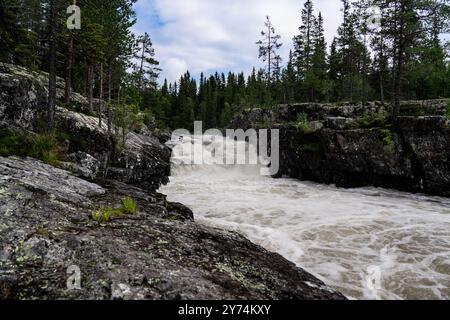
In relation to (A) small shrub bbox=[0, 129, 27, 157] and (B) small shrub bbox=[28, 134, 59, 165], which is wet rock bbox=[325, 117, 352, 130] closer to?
(B) small shrub bbox=[28, 134, 59, 165]

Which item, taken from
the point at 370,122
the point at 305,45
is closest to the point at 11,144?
the point at 370,122

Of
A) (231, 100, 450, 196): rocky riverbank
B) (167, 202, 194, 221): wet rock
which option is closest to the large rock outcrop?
(167, 202, 194, 221): wet rock

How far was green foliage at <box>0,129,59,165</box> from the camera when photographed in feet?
29.5

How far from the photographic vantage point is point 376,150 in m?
18.3

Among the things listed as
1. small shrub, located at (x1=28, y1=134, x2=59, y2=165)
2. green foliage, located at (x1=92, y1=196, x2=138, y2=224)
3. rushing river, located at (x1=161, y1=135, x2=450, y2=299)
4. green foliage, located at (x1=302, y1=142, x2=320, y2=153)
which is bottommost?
rushing river, located at (x1=161, y1=135, x2=450, y2=299)

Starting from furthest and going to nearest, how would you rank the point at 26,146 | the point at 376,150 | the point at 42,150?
the point at 376,150
the point at 42,150
the point at 26,146

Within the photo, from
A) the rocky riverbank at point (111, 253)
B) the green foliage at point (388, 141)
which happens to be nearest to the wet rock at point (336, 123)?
the green foliage at point (388, 141)

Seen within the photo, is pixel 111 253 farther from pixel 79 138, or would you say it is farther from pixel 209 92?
pixel 209 92

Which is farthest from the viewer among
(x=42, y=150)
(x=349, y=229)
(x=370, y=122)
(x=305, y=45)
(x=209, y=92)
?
(x=209, y=92)

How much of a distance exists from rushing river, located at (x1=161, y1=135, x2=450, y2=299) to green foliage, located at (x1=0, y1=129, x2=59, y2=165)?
5.86 m

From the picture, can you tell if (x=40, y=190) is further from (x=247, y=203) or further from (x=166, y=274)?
(x=247, y=203)

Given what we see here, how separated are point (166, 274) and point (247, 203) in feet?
Result: 37.3

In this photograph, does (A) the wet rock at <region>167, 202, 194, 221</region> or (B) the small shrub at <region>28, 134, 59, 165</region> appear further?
(B) the small shrub at <region>28, 134, 59, 165</region>

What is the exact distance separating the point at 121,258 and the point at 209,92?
286ft
